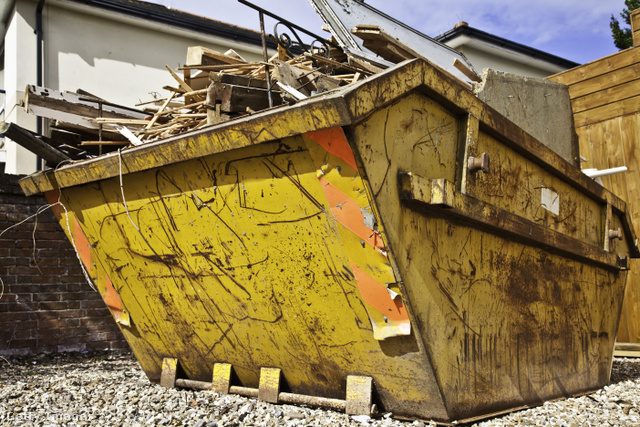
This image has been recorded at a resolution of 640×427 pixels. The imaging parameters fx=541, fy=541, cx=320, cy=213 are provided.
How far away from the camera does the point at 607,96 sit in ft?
19.9

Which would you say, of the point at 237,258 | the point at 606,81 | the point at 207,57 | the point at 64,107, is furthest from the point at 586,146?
the point at 64,107

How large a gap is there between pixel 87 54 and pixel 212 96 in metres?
8.08

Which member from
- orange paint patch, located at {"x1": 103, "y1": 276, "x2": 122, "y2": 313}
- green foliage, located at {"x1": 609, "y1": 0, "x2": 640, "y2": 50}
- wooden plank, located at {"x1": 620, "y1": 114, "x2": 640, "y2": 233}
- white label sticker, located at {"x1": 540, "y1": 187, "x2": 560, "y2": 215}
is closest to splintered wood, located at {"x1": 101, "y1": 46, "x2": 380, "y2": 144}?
orange paint patch, located at {"x1": 103, "y1": 276, "x2": 122, "y2": 313}

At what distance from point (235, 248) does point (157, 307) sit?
3.01ft

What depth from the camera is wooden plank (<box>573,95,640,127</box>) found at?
582cm

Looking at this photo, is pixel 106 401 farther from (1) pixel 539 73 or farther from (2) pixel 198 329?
(1) pixel 539 73

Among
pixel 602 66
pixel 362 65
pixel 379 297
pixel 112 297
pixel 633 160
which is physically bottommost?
pixel 112 297

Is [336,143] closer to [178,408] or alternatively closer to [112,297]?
[178,408]

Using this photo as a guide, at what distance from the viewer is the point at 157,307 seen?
3.27 metres

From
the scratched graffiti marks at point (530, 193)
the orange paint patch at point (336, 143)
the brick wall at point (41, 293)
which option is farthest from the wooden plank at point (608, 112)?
the brick wall at point (41, 293)

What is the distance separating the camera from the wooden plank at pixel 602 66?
5820mm

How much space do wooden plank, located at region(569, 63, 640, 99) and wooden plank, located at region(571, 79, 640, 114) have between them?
0.14 feet

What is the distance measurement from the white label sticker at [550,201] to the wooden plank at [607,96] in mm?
3429

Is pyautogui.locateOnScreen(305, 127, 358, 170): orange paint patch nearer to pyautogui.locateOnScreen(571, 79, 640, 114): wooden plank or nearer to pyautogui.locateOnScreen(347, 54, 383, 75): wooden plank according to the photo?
pyautogui.locateOnScreen(347, 54, 383, 75): wooden plank
